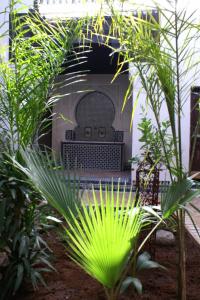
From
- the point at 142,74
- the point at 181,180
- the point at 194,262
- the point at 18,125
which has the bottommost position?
the point at 194,262

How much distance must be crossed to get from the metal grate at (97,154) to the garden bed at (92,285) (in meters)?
6.89

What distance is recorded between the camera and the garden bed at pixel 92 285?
2865 mm

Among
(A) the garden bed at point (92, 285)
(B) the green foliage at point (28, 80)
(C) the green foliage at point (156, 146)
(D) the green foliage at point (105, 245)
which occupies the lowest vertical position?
(A) the garden bed at point (92, 285)

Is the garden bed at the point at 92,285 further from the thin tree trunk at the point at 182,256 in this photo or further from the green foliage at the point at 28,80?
the green foliage at the point at 28,80

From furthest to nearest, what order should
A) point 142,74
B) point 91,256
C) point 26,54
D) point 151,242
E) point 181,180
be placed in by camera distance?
point 151,242, point 26,54, point 142,74, point 181,180, point 91,256

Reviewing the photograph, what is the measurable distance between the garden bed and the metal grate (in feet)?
22.6

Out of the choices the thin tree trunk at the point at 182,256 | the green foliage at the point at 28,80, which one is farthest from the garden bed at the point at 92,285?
the green foliage at the point at 28,80

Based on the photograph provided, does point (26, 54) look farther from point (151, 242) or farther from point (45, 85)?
point (151, 242)

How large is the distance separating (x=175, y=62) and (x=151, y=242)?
187cm

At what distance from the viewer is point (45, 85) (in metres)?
3.06

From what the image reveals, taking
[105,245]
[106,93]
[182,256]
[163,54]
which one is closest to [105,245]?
[105,245]

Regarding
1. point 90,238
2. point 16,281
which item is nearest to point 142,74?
point 90,238

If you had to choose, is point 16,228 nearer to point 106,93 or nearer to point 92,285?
point 92,285

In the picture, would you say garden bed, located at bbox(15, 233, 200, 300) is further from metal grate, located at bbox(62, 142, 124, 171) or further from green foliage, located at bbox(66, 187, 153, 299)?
metal grate, located at bbox(62, 142, 124, 171)
